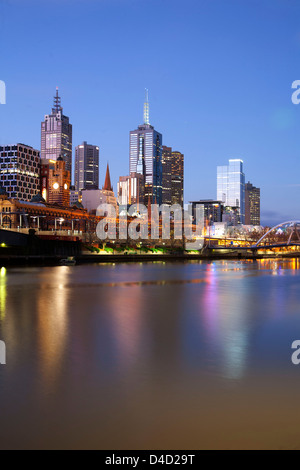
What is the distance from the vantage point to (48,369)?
1041cm

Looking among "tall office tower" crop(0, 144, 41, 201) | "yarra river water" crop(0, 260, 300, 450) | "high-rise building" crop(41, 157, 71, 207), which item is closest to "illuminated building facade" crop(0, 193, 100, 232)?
"high-rise building" crop(41, 157, 71, 207)

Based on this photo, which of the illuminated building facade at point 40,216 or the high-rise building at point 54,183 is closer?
the illuminated building facade at point 40,216

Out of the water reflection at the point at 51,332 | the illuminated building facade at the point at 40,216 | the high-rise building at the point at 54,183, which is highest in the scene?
the high-rise building at the point at 54,183

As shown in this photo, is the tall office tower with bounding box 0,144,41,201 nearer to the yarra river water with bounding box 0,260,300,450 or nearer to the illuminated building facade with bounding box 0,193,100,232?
the illuminated building facade with bounding box 0,193,100,232

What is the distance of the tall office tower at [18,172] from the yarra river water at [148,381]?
158 m

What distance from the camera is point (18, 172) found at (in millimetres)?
171375

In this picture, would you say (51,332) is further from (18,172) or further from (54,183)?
(54,183)

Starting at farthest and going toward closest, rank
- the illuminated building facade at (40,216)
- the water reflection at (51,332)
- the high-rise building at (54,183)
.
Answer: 1. the high-rise building at (54,183)
2. the illuminated building facade at (40,216)
3. the water reflection at (51,332)

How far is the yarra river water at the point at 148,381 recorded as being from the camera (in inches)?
269

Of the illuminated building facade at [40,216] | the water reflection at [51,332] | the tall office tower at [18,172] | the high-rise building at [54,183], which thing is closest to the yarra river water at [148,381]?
the water reflection at [51,332]

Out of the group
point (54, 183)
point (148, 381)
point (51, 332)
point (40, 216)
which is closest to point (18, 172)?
point (54, 183)

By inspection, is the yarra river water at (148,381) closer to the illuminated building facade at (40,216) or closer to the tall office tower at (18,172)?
the illuminated building facade at (40,216)

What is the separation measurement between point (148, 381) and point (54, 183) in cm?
17865

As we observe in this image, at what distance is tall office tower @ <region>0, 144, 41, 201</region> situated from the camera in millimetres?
170250
